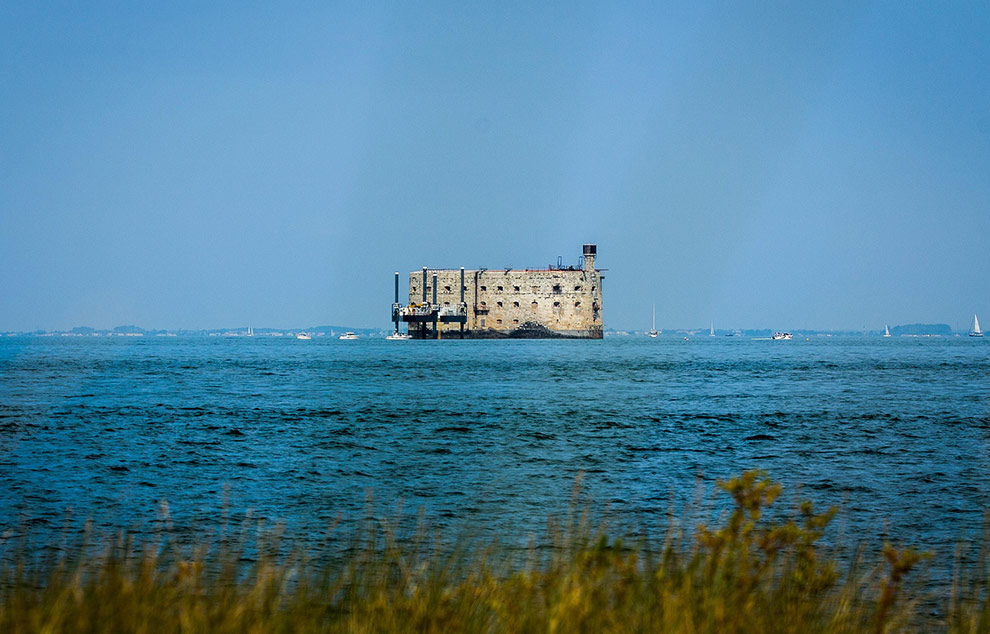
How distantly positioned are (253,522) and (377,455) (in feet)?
18.8

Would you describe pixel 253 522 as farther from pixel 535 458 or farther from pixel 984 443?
pixel 984 443

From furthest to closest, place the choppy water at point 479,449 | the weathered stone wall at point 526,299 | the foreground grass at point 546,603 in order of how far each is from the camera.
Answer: the weathered stone wall at point 526,299 → the choppy water at point 479,449 → the foreground grass at point 546,603

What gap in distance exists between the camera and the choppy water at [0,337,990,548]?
11406 mm

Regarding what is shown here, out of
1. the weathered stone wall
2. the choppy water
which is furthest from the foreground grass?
the weathered stone wall

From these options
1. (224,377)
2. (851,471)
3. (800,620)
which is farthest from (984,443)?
(224,377)

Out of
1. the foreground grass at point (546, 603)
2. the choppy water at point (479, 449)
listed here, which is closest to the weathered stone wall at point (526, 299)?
the choppy water at point (479, 449)

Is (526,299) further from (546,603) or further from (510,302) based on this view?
(546,603)

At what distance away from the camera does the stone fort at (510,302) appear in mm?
89438

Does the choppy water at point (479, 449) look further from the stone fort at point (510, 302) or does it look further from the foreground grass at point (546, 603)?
the stone fort at point (510, 302)

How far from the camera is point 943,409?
24859mm

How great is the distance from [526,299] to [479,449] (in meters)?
73.6

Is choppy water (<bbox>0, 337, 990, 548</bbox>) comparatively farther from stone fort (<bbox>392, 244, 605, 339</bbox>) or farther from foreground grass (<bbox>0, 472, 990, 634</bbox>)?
stone fort (<bbox>392, 244, 605, 339</bbox>)

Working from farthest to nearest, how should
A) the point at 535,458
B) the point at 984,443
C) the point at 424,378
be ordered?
the point at 424,378, the point at 984,443, the point at 535,458

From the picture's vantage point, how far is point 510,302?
90625 mm
